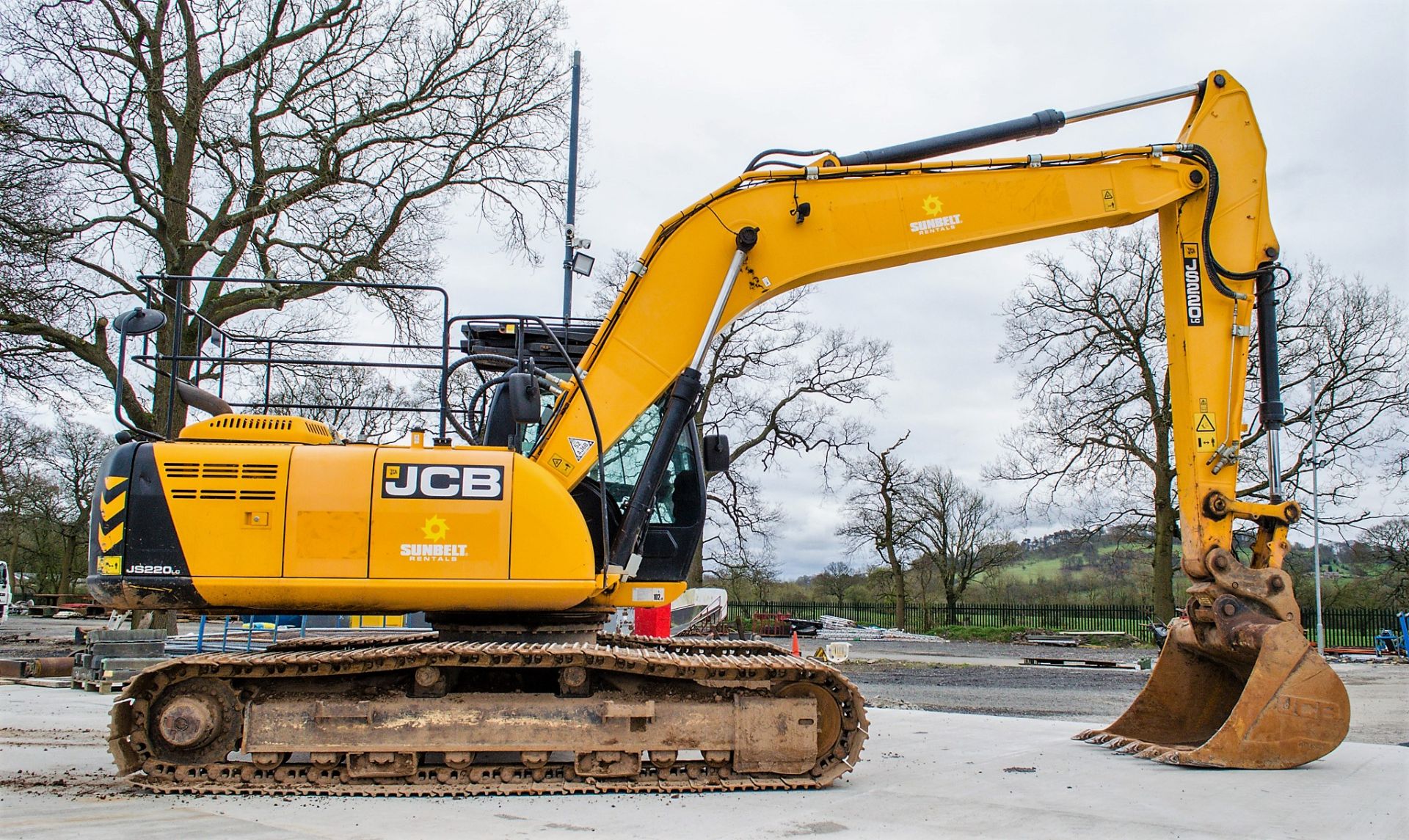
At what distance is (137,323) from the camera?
6.18m

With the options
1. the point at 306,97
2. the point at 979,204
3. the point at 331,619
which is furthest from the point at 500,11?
the point at 979,204

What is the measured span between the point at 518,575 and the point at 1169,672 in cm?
528

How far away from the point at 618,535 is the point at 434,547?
125 centimetres

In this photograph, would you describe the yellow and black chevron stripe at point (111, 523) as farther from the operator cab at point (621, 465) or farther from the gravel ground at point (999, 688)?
the gravel ground at point (999, 688)

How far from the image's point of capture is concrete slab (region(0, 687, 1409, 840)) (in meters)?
5.19

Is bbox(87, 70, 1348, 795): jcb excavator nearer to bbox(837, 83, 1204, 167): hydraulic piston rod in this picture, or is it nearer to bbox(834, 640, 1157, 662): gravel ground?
bbox(837, 83, 1204, 167): hydraulic piston rod

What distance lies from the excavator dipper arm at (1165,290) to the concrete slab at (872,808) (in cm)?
57

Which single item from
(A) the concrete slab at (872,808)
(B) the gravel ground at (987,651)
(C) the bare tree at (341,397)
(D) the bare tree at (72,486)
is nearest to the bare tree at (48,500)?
(D) the bare tree at (72,486)

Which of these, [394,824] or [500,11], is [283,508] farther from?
[500,11]

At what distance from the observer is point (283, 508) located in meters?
6.13

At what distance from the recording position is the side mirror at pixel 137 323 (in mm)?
6152

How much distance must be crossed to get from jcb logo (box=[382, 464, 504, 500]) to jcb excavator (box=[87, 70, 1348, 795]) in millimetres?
17

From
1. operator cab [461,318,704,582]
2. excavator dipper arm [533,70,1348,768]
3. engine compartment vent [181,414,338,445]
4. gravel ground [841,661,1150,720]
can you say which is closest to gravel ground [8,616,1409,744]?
gravel ground [841,661,1150,720]

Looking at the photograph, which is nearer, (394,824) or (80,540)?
(394,824)
